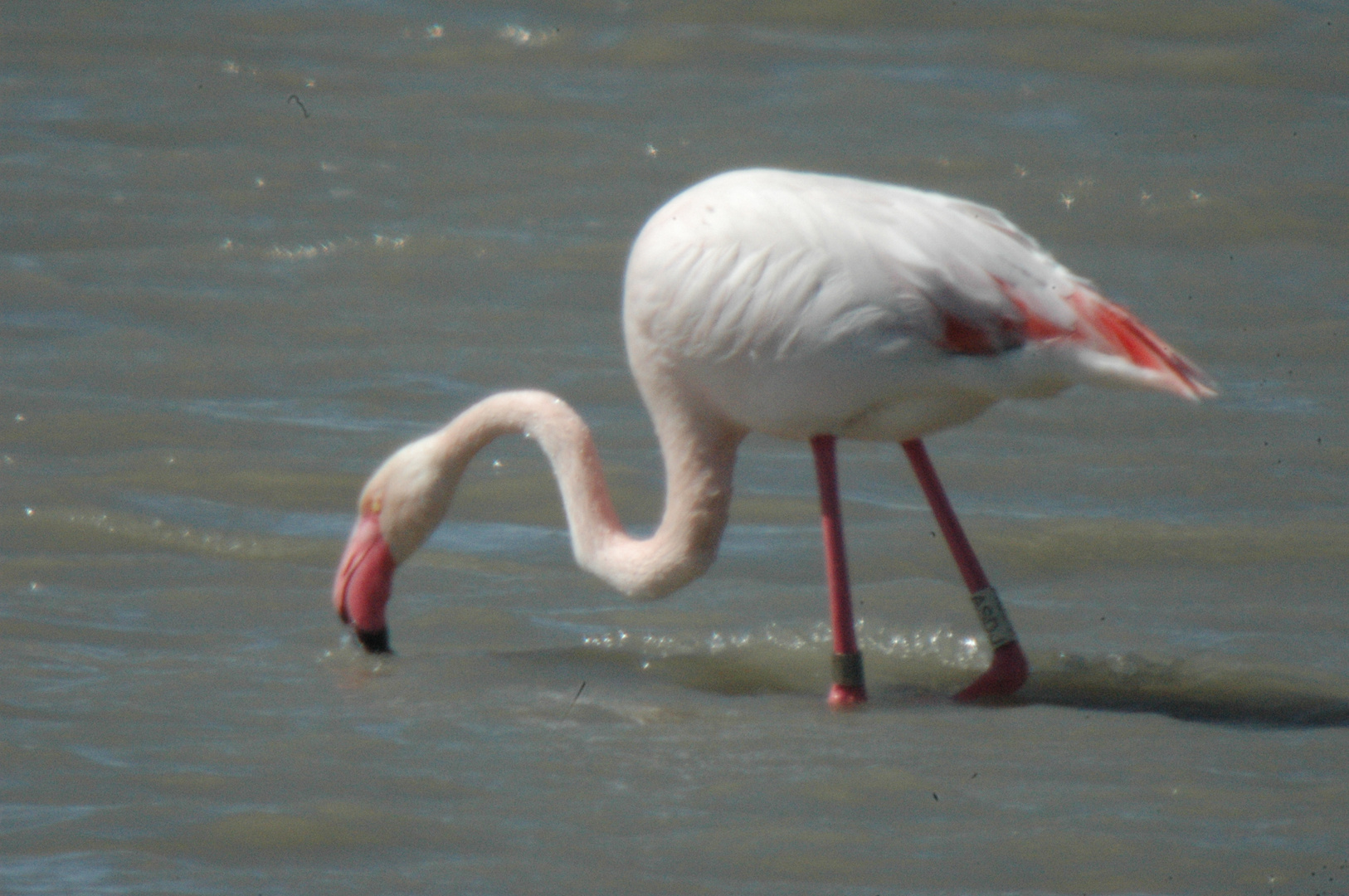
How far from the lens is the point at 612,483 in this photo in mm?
6895

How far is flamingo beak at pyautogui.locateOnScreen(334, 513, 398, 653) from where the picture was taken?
539 centimetres

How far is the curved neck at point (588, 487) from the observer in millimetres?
5297

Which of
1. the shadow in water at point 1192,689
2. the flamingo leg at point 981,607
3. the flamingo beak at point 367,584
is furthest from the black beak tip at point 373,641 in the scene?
the shadow in water at point 1192,689

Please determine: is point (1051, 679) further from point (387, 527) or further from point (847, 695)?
point (387, 527)

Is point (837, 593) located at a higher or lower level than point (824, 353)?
lower

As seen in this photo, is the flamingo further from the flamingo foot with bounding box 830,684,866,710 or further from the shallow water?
the shallow water

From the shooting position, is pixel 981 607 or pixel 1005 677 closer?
pixel 1005 677

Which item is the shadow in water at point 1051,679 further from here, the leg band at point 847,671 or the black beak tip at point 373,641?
the black beak tip at point 373,641

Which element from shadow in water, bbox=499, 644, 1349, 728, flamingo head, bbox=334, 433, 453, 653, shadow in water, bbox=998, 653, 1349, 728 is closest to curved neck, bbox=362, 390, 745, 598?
flamingo head, bbox=334, 433, 453, 653

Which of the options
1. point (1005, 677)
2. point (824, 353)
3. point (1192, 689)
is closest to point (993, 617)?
point (1005, 677)

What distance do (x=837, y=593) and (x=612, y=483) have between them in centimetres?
186

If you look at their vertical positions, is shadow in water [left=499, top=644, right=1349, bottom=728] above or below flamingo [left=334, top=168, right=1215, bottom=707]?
below

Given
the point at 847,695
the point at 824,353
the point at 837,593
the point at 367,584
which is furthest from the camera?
the point at 367,584

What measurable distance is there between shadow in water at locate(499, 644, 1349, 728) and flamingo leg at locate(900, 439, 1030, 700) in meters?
0.05
